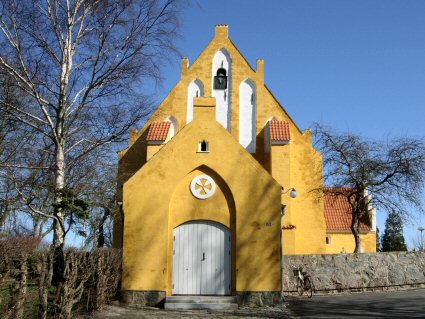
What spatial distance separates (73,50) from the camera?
1744cm

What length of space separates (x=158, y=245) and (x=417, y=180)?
15.7 metres

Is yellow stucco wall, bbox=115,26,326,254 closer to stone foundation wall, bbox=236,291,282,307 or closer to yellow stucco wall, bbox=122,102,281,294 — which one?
yellow stucco wall, bbox=122,102,281,294

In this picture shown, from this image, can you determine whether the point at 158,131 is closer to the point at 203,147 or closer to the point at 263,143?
the point at 263,143

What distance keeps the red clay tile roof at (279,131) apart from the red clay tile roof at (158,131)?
536 centimetres

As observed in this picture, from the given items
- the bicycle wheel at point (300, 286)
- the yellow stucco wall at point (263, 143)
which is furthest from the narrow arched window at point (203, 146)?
the yellow stucco wall at point (263, 143)

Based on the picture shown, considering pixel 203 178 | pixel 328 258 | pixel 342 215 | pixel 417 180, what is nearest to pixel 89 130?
pixel 203 178

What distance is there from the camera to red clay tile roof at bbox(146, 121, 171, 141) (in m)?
25.0

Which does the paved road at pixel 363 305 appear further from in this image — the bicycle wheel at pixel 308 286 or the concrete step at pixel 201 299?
the concrete step at pixel 201 299

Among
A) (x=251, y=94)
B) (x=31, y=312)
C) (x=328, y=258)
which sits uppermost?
(x=251, y=94)

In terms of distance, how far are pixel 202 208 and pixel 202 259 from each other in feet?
5.75

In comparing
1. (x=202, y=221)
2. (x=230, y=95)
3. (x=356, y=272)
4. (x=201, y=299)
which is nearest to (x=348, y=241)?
(x=356, y=272)

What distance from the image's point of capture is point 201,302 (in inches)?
632

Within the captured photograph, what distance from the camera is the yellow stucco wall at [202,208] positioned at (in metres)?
16.7

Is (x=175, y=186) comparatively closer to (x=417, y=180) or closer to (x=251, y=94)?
(x=251, y=94)
